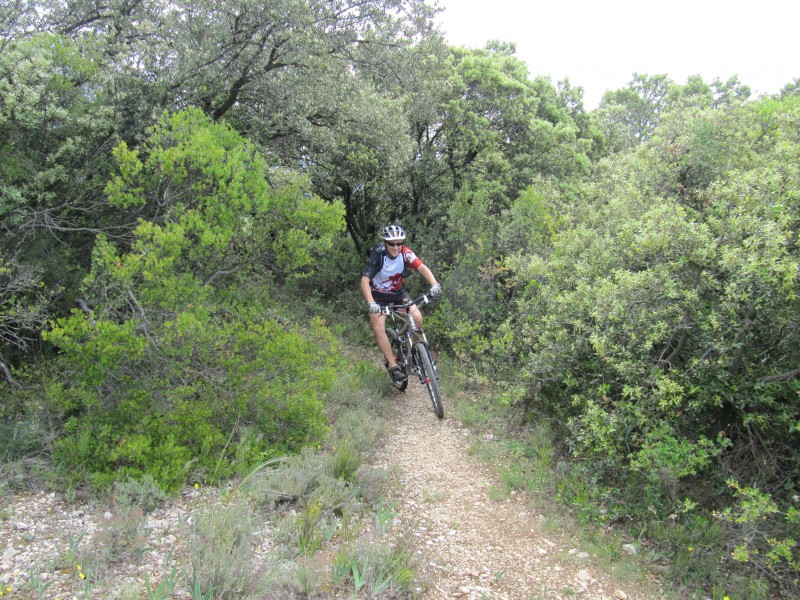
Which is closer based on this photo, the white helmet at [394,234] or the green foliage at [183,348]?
the green foliage at [183,348]

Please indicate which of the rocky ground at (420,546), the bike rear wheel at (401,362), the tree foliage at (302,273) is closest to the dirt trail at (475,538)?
the rocky ground at (420,546)

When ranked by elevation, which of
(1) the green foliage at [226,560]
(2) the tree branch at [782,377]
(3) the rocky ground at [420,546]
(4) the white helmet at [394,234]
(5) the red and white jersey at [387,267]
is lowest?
(3) the rocky ground at [420,546]

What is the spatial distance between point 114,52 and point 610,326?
6356mm

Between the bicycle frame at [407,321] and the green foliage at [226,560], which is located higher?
the bicycle frame at [407,321]

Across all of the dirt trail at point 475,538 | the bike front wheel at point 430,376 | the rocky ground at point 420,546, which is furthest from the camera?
the bike front wheel at point 430,376

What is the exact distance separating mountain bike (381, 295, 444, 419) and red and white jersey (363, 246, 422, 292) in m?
0.35

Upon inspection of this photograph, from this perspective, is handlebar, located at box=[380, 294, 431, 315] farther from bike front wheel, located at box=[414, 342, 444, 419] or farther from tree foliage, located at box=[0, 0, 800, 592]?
tree foliage, located at box=[0, 0, 800, 592]

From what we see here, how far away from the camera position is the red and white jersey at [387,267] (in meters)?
6.15

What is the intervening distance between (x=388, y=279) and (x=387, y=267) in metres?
0.18

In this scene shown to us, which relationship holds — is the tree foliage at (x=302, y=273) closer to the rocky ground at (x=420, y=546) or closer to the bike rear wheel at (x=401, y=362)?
the rocky ground at (x=420, y=546)

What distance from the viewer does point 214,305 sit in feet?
15.7

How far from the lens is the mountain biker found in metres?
6.00

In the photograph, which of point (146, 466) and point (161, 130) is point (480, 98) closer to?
point (161, 130)

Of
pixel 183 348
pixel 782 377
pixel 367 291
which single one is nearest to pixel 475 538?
pixel 782 377
